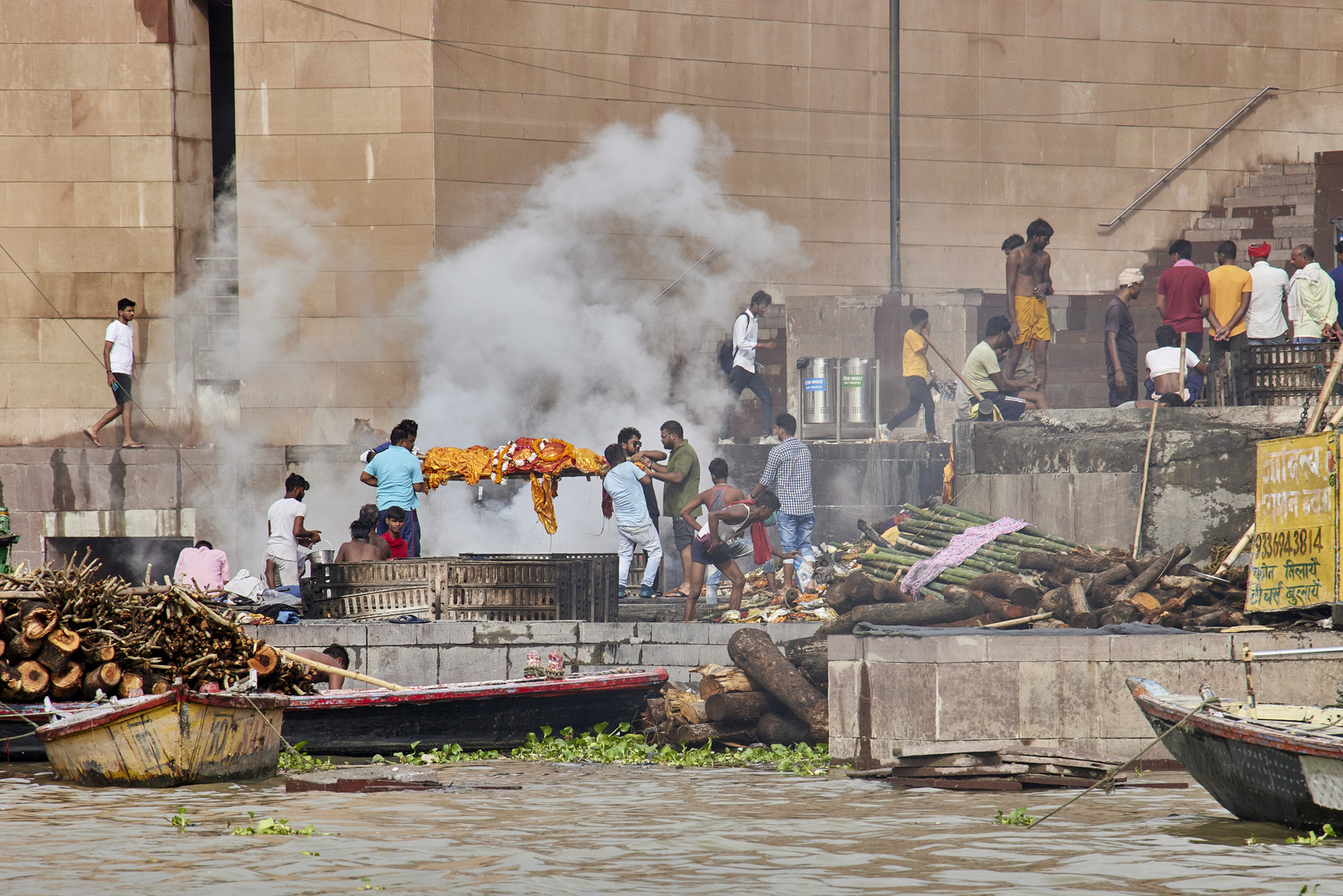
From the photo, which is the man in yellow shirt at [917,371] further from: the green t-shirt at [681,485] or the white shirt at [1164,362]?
the green t-shirt at [681,485]

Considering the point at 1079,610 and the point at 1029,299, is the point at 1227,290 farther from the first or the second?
the point at 1079,610

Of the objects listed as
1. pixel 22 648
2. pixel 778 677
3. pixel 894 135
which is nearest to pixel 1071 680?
pixel 778 677

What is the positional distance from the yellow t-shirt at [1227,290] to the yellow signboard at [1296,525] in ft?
15.2

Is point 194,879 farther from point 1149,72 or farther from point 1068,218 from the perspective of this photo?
point 1149,72

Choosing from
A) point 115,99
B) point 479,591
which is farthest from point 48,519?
point 479,591

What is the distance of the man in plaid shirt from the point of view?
563 inches

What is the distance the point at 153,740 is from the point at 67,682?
4.82ft

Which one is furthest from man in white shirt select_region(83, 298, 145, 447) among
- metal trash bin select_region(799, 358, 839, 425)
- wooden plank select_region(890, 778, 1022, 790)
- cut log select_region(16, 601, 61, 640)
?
wooden plank select_region(890, 778, 1022, 790)

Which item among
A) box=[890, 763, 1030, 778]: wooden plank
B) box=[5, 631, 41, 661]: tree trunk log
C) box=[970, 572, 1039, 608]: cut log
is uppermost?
box=[970, 572, 1039, 608]: cut log

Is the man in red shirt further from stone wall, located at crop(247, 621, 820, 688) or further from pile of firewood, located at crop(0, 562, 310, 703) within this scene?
pile of firewood, located at crop(0, 562, 310, 703)

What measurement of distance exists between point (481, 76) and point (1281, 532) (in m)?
11.9

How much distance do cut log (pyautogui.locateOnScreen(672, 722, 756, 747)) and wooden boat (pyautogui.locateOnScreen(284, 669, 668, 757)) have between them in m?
0.44

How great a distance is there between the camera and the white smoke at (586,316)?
19.3 meters

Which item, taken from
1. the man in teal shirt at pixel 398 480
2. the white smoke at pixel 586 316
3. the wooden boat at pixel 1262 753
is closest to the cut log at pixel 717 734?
the man in teal shirt at pixel 398 480
